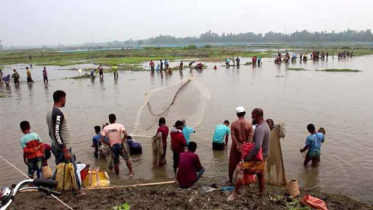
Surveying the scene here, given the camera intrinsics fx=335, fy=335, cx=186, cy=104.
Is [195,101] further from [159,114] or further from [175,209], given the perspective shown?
[175,209]

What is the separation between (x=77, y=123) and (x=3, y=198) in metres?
11.0

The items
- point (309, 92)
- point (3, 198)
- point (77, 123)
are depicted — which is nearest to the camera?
point (3, 198)

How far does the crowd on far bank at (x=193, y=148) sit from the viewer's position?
5.82 m

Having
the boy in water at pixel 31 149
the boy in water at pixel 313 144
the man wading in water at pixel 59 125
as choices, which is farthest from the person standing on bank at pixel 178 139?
the boy in water at pixel 313 144

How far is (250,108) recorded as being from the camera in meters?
15.8

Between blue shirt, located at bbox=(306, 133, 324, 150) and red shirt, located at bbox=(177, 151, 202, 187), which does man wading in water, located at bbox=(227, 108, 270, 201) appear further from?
blue shirt, located at bbox=(306, 133, 324, 150)

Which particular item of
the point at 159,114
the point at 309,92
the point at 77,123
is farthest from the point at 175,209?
the point at 309,92

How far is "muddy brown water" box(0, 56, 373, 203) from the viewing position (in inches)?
328

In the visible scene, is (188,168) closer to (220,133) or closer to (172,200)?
(172,200)

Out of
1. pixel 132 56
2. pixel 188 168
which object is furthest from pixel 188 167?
pixel 132 56

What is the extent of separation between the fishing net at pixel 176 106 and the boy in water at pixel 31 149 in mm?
3159

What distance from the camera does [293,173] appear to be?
8.22 metres

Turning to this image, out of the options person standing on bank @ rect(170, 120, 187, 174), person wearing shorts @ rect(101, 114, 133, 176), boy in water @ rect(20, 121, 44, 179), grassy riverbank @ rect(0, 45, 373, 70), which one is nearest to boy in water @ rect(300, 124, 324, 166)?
person standing on bank @ rect(170, 120, 187, 174)

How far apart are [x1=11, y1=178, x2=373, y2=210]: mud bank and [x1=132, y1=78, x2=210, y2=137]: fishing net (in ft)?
11.3
